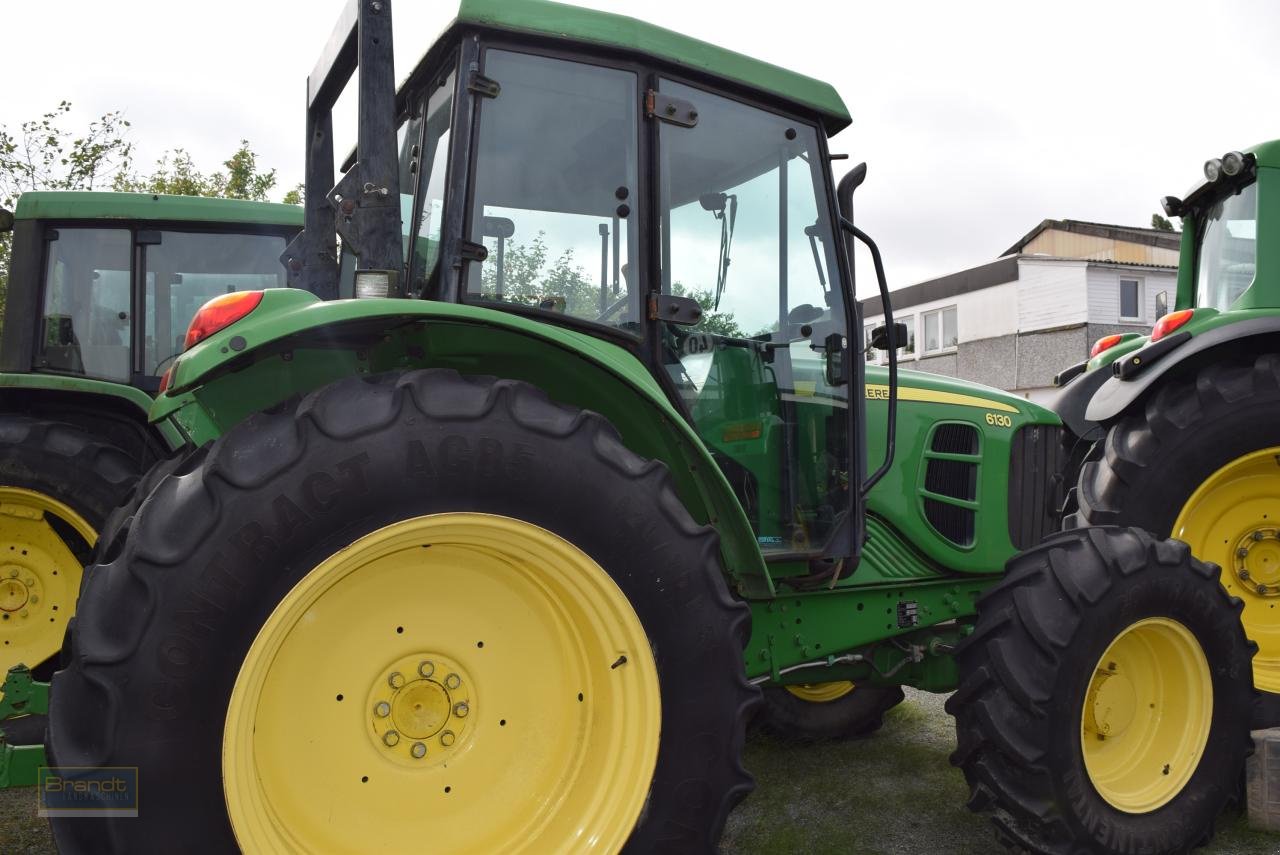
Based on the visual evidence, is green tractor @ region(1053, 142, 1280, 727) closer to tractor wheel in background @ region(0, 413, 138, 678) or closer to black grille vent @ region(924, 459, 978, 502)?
black grille vent @ region(924, 459, 978, 502)

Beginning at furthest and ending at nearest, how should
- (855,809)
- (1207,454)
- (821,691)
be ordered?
1. (821,691)
2. (1207,454)
3. (855,809)

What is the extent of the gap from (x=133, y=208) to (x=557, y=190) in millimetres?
3634

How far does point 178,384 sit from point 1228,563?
3886 millimetres

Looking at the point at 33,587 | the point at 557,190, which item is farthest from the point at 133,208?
the point at 557,190

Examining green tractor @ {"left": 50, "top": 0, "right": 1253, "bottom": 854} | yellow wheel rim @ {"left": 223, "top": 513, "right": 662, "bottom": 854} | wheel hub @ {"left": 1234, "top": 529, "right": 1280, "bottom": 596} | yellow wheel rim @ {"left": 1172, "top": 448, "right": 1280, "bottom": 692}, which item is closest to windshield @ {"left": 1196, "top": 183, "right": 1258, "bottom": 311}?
yellow wheel rim @ {"left": 1172, "top": 448, "right": 1280, "bottom": 692}

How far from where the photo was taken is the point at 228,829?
1.82 metres

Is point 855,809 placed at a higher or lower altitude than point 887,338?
lower

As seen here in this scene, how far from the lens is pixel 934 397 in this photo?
368 cm

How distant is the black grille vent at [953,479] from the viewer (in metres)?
3.63

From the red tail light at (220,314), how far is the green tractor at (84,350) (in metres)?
2.21

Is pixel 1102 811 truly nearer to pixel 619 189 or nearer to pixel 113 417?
pixel 619 189

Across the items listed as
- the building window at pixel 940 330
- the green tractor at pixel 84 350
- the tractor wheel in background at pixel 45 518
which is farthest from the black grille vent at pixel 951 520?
the building window at pixel 940 330

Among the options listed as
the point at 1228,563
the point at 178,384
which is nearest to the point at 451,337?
the point at 178,384

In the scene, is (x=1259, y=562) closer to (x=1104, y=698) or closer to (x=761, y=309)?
(x=1104, y=698)
